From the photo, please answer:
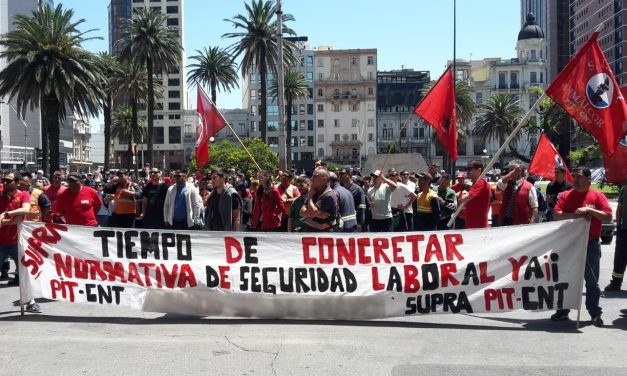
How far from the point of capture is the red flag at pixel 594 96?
803 cm

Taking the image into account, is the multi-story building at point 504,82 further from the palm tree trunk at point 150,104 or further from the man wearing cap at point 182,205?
the man wearing cap at point 182,205

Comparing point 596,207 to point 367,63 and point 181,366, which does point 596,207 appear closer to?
point 181,366

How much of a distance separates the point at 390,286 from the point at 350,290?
0.45 meters

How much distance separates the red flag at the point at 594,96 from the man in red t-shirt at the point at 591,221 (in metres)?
0.67

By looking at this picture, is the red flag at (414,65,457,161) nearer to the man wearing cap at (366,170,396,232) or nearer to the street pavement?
the man wearing cap at (366,170,396,232)

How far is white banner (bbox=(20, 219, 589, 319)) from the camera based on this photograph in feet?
25.0

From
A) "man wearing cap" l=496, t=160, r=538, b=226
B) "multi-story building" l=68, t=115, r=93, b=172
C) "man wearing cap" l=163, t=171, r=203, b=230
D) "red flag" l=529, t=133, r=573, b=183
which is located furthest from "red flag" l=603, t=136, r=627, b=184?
"multi-story building" l=68, t=115, r=93, b=172

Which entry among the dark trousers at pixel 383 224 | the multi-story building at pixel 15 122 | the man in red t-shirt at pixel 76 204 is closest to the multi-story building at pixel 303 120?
the multi-story building at pixel 15 122

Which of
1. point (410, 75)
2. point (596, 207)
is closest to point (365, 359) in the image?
point (596, 207)

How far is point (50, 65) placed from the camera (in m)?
31.4

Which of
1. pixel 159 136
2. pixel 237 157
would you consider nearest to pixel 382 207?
pixel 237 157

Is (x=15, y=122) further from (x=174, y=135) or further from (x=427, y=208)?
(x=427, y=208)

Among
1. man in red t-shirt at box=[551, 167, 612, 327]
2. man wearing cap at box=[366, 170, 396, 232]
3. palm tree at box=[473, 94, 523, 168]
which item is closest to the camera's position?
man in red t-shirt at box=[551, 167, 612, 327]

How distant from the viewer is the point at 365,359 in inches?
243
